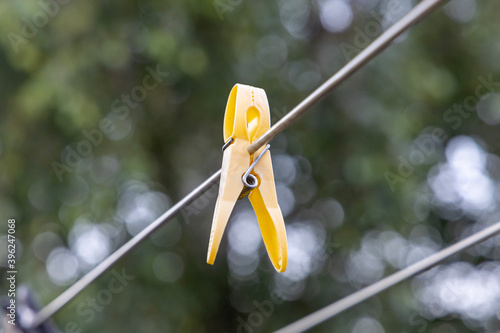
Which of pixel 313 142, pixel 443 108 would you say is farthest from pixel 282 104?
pixel 443 108

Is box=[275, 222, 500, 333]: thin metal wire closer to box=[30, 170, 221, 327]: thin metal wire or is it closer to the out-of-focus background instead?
box=[30, 170, 221, 327]: thin metal wire

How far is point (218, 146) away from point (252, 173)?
1.63 metres

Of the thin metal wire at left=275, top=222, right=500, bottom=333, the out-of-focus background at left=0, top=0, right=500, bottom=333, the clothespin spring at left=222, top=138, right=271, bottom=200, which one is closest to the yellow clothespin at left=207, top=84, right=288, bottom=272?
the clothespin spring at left=222, top=138, right=271, bottom=200

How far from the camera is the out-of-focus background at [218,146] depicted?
1.96 m

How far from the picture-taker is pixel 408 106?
218 cm

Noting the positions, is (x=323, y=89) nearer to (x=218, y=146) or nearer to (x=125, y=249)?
(x=125, y=249)

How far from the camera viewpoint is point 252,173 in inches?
27.5

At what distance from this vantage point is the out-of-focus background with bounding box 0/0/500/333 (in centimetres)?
196

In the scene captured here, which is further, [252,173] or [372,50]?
[252,173]

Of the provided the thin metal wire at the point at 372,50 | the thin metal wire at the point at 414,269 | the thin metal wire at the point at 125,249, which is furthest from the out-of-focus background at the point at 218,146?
the thin metal wire at the point at 372,50

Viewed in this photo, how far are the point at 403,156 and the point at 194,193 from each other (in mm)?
1548

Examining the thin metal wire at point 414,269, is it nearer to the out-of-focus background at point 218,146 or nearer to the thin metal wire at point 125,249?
the thin metal wire at point 125,249

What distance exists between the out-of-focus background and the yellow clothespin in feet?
4.06

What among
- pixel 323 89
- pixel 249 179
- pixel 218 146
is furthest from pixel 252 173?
pixel 218 146
